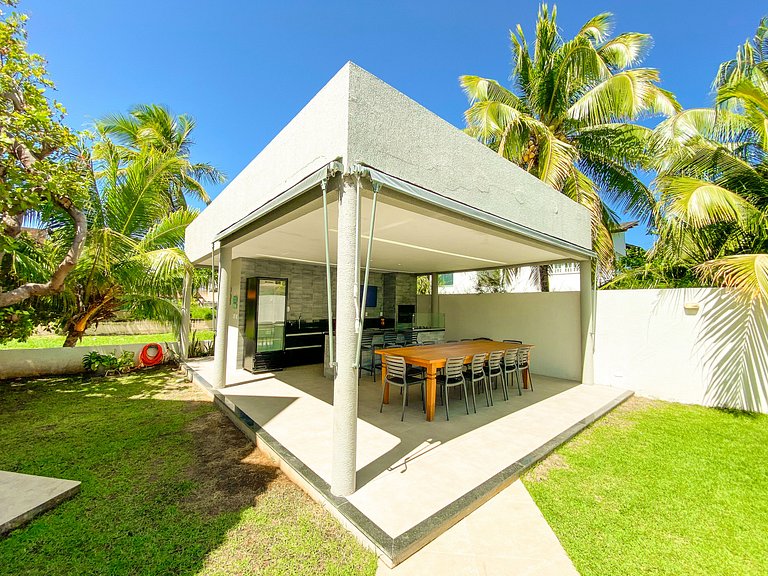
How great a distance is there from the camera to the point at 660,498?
3.39 metres

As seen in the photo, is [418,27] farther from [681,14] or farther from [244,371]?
[244,371]

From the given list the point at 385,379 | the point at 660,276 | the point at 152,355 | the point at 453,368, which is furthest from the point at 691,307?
the point at 152,355

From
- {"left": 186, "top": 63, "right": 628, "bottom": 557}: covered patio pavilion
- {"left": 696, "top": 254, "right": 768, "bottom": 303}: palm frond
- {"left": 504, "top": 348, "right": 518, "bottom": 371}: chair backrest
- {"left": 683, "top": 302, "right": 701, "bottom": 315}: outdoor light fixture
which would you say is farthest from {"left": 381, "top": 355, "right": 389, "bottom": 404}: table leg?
{"left": 683, "top": 302, "right": 701, "bottom": 315}: outdoor light fixture

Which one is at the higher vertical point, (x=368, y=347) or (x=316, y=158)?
(x=316, y=158)

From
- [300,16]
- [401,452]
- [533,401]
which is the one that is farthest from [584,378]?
[300,16]

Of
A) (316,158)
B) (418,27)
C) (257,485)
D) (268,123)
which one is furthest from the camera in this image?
(268,123)

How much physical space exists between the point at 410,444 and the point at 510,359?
3.34 meters

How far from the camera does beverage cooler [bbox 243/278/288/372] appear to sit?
867 centimetres

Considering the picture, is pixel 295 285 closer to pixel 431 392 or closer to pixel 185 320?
pixel 185 320

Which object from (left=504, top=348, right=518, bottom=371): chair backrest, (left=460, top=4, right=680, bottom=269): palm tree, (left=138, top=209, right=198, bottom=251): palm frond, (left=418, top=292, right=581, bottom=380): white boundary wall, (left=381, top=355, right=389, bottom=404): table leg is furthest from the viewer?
(left=460, top=4, right=680, bottom=269): palm tree

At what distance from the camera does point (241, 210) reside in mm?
5938

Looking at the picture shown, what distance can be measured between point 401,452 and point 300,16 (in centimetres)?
982

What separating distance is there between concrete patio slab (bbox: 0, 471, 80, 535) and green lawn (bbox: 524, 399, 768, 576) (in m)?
4.57

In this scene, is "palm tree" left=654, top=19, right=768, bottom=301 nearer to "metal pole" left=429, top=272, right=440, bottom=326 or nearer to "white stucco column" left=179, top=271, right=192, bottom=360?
"metal pole" left=429, top=272, right=440, bottom=326
